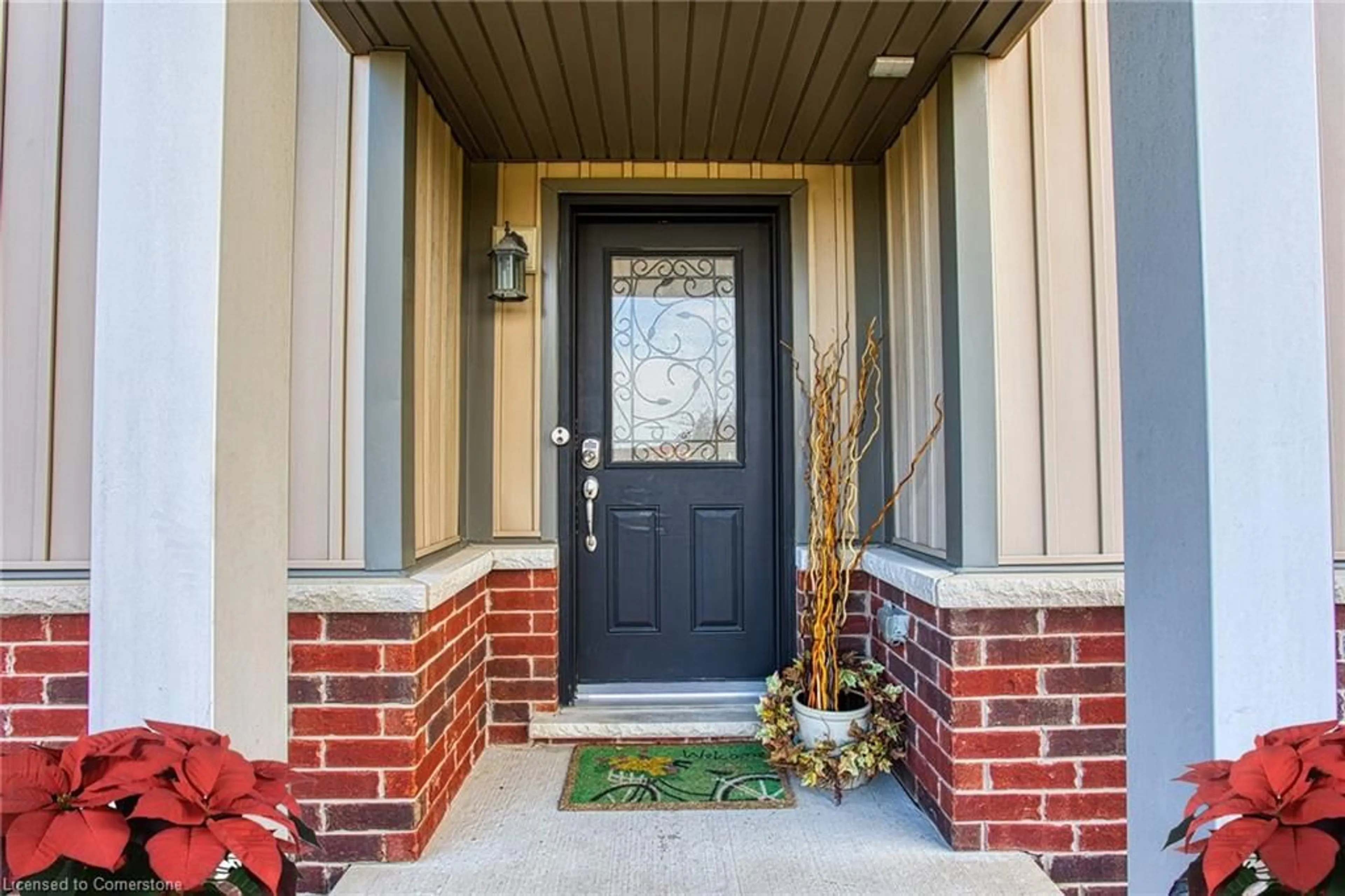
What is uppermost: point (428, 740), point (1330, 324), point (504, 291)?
point (504, 291)

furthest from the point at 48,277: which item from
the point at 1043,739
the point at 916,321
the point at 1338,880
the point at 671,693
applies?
the point at 1043,739

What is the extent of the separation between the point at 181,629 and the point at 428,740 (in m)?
1.01

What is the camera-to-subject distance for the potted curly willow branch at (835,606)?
7.57 ft

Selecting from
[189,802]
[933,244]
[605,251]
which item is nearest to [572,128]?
[605,251]

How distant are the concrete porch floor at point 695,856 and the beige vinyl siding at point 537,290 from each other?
104 centimetres

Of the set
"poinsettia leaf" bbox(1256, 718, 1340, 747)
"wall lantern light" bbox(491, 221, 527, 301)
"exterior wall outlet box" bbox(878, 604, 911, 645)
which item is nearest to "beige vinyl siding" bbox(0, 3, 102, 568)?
"wall lantern light" bbox(491, 221, 527, 301)

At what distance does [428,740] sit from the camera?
205cm

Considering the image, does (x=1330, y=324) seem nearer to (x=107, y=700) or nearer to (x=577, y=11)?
(x=577, y=11)

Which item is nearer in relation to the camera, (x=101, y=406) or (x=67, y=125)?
(x=101, y=406)

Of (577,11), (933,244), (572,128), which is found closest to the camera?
(577,11)

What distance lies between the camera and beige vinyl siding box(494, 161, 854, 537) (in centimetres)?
276

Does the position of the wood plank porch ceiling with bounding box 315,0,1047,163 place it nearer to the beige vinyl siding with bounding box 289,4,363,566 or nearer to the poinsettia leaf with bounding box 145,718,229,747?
the beige vinyl siding with bounding box 289,4,363,566

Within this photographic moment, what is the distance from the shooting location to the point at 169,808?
0.86 meters

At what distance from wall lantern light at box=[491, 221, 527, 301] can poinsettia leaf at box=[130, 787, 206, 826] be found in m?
2.05
